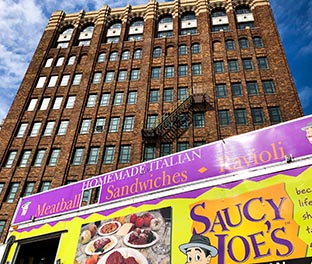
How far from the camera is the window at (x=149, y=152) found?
78.1 ft

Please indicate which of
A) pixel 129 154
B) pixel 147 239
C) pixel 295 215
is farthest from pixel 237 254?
pixel 129 154

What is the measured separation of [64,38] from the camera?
37.4 metres

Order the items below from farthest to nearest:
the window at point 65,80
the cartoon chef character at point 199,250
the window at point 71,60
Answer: the window at point 71,60, the window at point 65,80, the cartoon chef character at point 199,250

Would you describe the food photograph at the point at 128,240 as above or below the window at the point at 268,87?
below

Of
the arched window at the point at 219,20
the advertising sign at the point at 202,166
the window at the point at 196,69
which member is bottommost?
the advertising sign at the point at 202,166

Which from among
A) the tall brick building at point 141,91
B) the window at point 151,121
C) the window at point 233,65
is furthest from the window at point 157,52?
the window at point 151,121

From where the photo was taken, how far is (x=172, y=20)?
35938mm

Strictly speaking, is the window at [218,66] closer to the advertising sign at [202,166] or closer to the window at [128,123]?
the window at [128,123]

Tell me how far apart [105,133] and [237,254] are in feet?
64.0

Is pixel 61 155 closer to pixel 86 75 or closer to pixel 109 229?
pixel 86 75

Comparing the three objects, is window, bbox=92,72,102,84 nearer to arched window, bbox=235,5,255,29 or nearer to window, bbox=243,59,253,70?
window, bbox=243,59,253,70

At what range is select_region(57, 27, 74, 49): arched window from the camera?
3676 cm

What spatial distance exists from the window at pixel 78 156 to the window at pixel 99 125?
237 cm

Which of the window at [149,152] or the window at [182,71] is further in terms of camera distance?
the window at [182,71]
